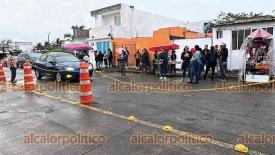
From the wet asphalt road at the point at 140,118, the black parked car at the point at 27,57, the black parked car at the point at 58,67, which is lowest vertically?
the wet asphalt road at the point at 140,118

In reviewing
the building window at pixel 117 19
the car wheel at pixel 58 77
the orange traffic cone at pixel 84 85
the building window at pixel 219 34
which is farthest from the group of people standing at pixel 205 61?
the building window at pixel 117 19

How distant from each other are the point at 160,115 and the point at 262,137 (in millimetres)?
2428

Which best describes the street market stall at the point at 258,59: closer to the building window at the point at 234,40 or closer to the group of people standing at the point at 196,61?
the group of people standing at the point at 196,61

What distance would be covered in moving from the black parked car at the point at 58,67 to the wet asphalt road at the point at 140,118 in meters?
3.81

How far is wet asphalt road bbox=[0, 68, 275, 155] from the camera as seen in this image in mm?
4523

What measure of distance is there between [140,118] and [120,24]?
23673 mm

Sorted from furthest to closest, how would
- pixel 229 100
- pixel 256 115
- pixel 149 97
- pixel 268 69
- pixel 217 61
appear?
pixel 217 61
pixel 268 69
pixel 149 97
pixel 229 100
pixel 256 115

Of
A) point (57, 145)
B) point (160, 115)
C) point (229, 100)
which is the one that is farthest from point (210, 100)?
point (57, 145)

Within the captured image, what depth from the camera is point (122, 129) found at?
5.47 m

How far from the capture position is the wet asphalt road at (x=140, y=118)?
4523 millimetres

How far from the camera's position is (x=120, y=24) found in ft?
94.4

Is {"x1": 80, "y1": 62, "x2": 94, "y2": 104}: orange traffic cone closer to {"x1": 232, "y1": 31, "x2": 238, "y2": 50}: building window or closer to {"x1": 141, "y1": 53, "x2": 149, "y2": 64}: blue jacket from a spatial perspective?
{"x1": 141, "y1": 53, "x2": 149, "y2": 64}: blue jacket

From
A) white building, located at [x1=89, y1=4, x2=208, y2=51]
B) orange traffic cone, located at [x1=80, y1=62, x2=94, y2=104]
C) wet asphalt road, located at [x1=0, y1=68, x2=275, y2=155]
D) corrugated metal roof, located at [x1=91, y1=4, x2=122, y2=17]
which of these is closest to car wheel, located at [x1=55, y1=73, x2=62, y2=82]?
wet asphalt road, located at [x1=0, y1=68, x2=275, y2=155]

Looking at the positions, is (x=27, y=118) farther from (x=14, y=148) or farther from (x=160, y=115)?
(x=160, y=115)
